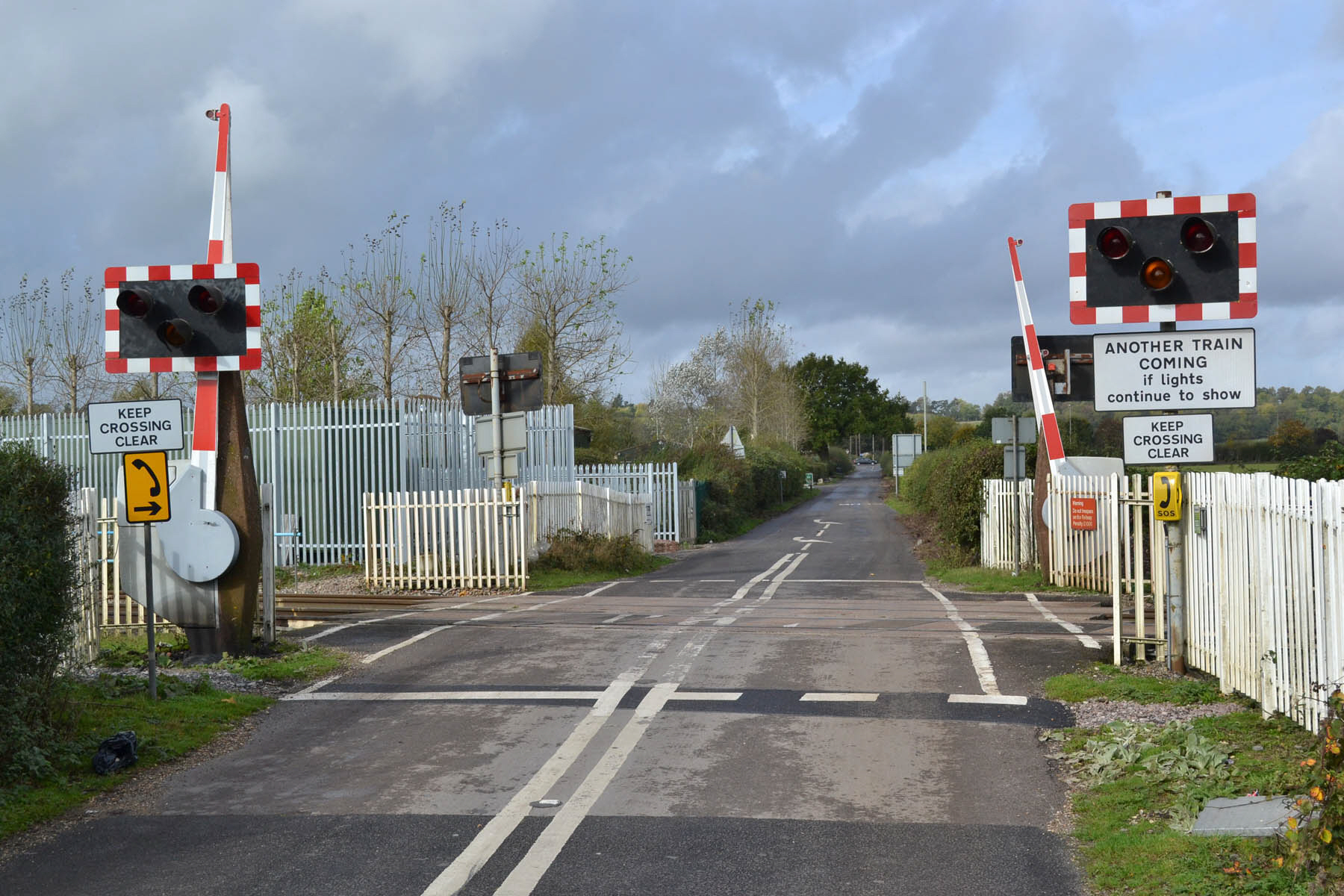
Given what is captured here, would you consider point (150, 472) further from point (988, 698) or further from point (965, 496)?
point (965, 496)

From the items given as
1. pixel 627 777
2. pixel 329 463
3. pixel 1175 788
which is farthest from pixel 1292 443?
pixel 329 463

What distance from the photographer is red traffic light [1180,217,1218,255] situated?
29.8 feet

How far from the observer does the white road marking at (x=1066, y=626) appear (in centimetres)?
1241

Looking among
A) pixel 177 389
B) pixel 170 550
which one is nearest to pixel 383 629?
pixel 170 550

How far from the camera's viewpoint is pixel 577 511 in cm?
2517

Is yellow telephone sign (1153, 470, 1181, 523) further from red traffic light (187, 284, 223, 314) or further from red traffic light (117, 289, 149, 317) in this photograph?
red traffic light (117, 289, 149, 317)

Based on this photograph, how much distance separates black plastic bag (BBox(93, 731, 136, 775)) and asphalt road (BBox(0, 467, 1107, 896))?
0.40 metres

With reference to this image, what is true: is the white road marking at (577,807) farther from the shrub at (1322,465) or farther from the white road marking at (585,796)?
the shrub at (1322,465)

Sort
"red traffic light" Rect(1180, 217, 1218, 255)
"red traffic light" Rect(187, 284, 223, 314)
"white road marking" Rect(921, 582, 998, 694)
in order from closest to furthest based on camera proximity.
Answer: "red traffic light" Rect(1180, 217, 1218, 255) < "white road marking" Rect(921, 582, 998, 694) < "red traffic light" Rect(187, 284, 223, 314)

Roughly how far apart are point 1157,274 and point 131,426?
8.11 m

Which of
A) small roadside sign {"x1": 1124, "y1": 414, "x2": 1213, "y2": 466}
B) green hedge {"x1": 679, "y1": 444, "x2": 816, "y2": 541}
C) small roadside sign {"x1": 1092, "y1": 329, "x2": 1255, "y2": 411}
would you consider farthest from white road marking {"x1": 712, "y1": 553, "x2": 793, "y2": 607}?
green hedge {"x1": 679, "y1": 444, "x2": 816, "y2": 541}

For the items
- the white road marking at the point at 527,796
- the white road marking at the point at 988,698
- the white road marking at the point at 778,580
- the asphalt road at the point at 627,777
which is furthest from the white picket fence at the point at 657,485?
the white road marking at the point at 988,698

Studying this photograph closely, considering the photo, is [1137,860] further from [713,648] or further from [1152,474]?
[713,648]

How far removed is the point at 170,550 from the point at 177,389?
30830mm
